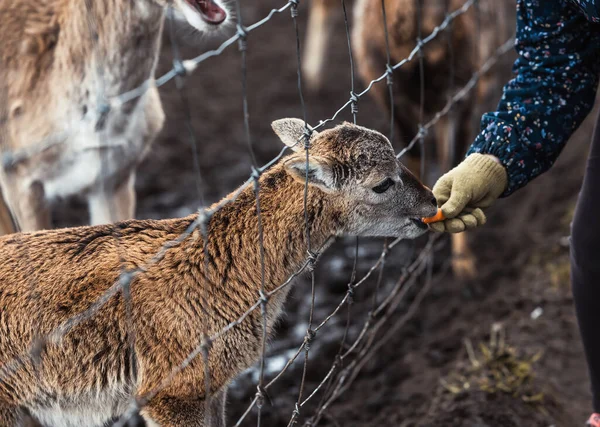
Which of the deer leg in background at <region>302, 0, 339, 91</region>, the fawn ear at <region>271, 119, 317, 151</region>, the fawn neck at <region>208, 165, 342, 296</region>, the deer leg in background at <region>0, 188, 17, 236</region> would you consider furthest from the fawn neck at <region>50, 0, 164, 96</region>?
the deer leg in background at <region>302, 0, 339, 91</region>

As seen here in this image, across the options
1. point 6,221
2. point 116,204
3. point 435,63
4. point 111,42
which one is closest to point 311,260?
point 111,42

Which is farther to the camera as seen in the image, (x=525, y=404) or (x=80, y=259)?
(x=525, y=404)

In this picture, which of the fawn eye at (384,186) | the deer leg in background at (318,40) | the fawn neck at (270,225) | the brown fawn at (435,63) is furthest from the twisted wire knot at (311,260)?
the deer leg in background at (318,40)

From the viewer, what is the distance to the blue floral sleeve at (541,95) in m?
2.84

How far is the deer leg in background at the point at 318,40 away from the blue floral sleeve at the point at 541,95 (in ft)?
17.2

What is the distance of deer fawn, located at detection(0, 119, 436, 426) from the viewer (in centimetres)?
264

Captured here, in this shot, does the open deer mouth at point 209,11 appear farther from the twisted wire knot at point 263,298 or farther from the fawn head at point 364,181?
the twisted wire knot at point 263,298

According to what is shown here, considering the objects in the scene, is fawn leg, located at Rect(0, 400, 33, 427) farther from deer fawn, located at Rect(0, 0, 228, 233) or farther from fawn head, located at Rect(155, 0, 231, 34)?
fawn head, located at Rect(155, 0, 231, 34)

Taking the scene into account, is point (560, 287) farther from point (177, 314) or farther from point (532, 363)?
point (177, 314)

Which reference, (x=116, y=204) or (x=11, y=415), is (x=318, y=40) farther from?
(x=11, y=415)

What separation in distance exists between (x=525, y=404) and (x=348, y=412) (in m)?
0.83

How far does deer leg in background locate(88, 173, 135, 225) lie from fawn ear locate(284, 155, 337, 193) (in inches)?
66.0

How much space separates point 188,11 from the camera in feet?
11.3

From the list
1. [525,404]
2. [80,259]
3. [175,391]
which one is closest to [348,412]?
[525,404]
